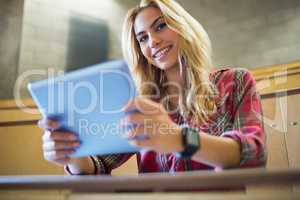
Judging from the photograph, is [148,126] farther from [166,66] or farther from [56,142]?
[166,66]

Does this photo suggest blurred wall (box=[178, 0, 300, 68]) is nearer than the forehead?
No

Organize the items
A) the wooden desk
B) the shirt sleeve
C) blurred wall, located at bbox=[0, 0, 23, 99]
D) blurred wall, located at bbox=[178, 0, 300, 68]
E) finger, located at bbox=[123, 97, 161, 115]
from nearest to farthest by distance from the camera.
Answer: the wooden desk, finger, located at bbox=[123, 97, 161, 115], the shirt sleeve, blurred wall, located at bbox=[178, 0, 300, 68], blurred wall, located at bbox=[0, 0, 23, 99]

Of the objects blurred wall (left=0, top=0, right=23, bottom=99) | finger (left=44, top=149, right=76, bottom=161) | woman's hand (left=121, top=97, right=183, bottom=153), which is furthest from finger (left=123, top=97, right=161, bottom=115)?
blurred wall (left=0, top=0, right=23, bottom=99)

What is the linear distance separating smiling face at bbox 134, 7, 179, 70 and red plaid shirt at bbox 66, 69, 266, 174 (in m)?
0.13

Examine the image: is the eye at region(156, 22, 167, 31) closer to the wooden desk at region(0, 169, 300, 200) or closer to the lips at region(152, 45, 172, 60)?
the lips at region(152, 45, 172, 60)

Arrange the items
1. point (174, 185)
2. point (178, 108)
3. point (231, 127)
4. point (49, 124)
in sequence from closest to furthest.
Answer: point (174, 185), point (49, 124), point (231, 127), point (178, 108)

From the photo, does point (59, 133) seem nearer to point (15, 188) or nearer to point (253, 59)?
point (15, 188)

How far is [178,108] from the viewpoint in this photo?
84 cm

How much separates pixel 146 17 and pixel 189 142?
0.52 meters

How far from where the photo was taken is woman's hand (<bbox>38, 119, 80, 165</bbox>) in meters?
0.61

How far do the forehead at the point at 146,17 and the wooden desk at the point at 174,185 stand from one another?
0.61 meters

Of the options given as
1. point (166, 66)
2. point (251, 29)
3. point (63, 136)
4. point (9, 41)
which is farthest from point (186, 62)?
point (9, 41)

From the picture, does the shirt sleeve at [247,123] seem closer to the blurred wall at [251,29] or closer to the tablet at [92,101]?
the tablet at [92,101]

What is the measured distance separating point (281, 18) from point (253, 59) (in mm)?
264
